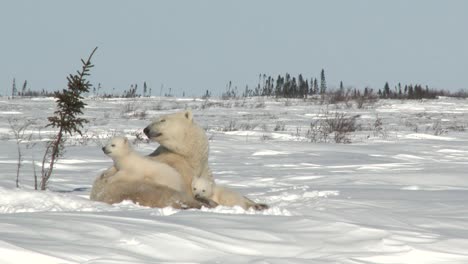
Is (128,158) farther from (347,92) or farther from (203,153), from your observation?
(347,92)

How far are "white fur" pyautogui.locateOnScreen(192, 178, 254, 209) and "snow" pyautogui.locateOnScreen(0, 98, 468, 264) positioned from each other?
0.36 m

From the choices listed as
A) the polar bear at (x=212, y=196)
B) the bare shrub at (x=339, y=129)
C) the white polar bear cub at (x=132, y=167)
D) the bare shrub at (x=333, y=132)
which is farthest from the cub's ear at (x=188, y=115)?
the bare shrub at (x=339, y=129)

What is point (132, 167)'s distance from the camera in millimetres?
5496

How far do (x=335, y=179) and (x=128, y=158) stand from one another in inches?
122

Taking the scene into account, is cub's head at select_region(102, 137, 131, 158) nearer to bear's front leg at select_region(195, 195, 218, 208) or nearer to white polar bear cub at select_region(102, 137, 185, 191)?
white polar bear cub at select_region(102, 137, 185, 191)

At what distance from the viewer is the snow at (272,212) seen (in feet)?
9.70

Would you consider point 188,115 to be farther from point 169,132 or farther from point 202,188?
point 202,188

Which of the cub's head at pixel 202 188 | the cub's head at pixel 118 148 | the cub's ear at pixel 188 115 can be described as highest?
the cub's ear at pixel 188 115

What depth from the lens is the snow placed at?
2.96m

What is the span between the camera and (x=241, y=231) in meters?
3.53

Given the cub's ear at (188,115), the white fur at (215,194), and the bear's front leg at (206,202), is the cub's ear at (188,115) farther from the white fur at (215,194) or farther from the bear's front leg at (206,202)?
the bear's front leg at (206,202)

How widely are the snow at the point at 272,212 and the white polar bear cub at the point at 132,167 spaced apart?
45 centimetres

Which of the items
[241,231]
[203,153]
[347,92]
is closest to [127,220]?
[241,231]

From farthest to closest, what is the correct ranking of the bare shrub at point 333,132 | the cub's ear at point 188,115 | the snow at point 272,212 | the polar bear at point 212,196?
the bare shrub at point 333,132 → the cub's ear at point 188,115 → the polar bear at point 212,196 → the snow at point 272,212
